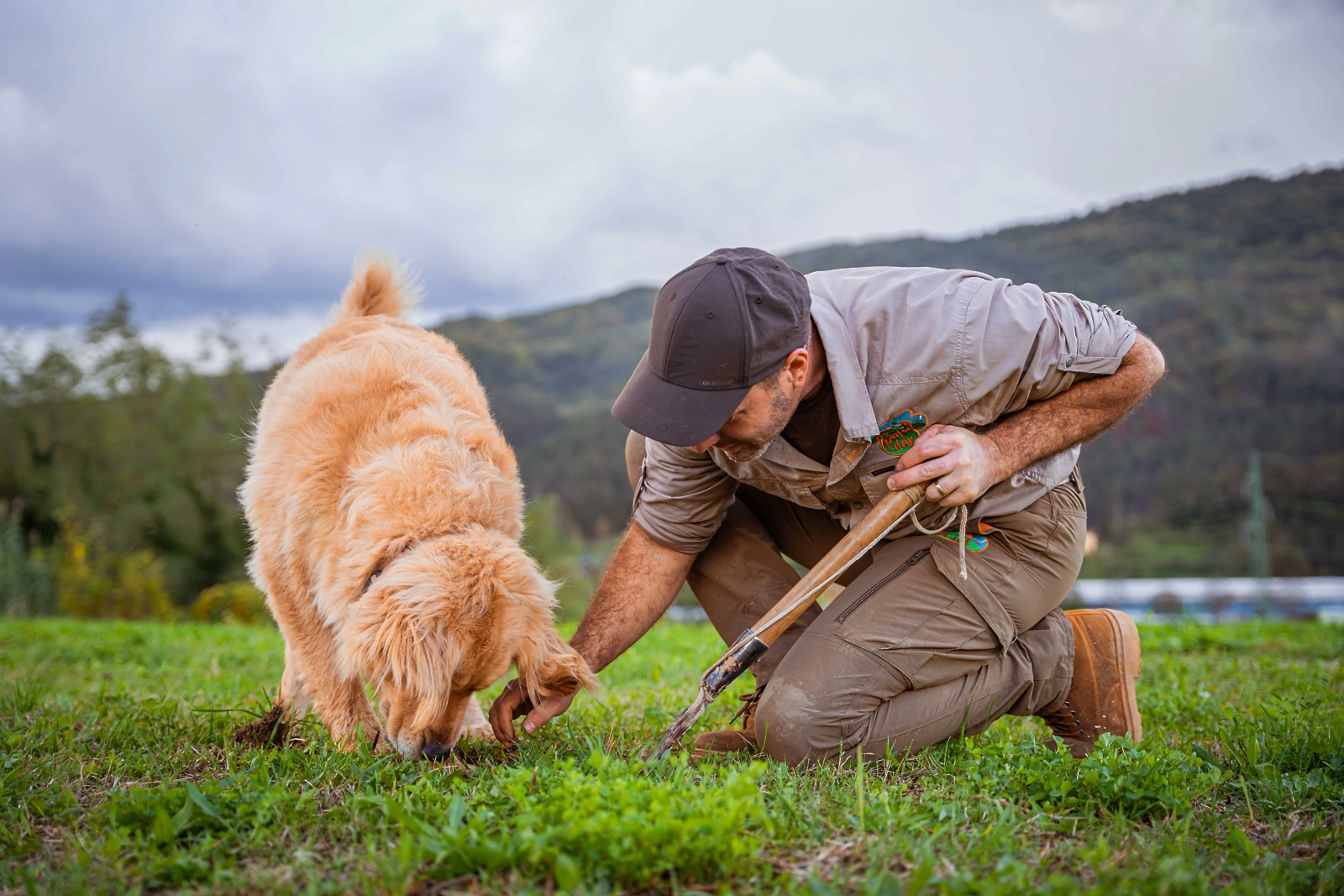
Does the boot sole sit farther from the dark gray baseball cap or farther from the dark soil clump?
the dark soil clump

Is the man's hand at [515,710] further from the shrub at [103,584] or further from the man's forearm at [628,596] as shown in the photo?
the shrub at [103,584]

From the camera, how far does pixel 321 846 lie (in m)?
2.12

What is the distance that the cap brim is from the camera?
2830 millimetres

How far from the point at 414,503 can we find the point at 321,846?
1295mm

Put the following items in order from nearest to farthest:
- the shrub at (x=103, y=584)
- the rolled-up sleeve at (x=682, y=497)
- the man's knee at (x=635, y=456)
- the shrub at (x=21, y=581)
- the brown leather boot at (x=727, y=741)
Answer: the brown leather boot at (x=727, y=741), the rolled-up sleeve at (x=682, y=497), the man's knee at (x=635, y=456), the shrub at (x=21, y=581), the shrub at (x=103, y=584)

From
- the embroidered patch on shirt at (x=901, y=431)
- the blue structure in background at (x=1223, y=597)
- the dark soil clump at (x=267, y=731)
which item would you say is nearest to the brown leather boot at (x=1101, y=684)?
the embroidered patch on shirt at (x=901, y=431)

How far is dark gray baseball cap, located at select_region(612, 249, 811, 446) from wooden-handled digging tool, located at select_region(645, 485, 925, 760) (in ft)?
2.28

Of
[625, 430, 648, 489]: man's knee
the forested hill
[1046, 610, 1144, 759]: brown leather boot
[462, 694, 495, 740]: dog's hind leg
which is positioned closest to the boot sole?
[1046, 610, 1144, 759]: brown leather boot

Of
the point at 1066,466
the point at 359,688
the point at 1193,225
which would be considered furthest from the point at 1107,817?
the point at 1193,225

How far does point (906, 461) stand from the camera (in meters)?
3.05

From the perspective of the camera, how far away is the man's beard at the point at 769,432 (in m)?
2.98

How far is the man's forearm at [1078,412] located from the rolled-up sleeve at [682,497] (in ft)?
3.66

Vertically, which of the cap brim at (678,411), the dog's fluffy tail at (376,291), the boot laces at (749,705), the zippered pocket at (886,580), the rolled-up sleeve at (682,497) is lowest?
the boot laces at (749,705)

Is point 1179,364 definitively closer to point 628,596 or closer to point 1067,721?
point 1067,721
